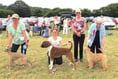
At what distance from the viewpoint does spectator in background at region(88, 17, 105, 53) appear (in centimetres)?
543

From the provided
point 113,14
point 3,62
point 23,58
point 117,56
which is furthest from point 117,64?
point 113,14

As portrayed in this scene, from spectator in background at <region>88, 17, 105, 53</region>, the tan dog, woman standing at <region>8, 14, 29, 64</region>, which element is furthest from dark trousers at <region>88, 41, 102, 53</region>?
woman standing at <region>8, 14, 29, 64</region>

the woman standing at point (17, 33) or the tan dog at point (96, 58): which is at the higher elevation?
the woman standing at point (17, 33)

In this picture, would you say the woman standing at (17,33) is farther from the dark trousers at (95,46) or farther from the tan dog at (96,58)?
the dark trousers at (95,46)

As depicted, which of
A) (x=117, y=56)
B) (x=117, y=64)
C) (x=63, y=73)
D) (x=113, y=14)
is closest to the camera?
(x=63, y=73)

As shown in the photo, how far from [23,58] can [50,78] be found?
1123mm

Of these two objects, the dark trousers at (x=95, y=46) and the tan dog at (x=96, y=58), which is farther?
the dark trousers at (x=95, y=46)

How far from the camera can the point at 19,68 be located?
5.72 meters

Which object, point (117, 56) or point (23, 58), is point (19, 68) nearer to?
point (23, 58)

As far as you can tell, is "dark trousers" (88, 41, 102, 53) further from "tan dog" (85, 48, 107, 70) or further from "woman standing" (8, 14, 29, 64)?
"woman standing" (8, 14, 29, 64)

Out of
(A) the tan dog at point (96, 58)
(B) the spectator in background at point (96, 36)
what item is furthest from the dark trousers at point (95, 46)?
(A) the tan dog at point (96, 58)

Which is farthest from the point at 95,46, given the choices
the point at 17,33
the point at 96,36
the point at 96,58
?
the point at 17,33

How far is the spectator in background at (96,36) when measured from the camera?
5.43m

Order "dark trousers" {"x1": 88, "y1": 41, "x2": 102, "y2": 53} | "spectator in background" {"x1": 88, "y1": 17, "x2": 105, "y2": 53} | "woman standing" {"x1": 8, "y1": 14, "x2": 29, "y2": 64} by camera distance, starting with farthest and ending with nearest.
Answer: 1. "dark trousers" {"x1": 88, "y1": 41, "x2": 102, "y2": 53}
2. "spectator in background" {"x1": 88, "y1": 17, "x2": 105, "y2": 53}
3. "woman standing" {"x1": 8, "y1": 14, "x2": 29, "y2": 64}
